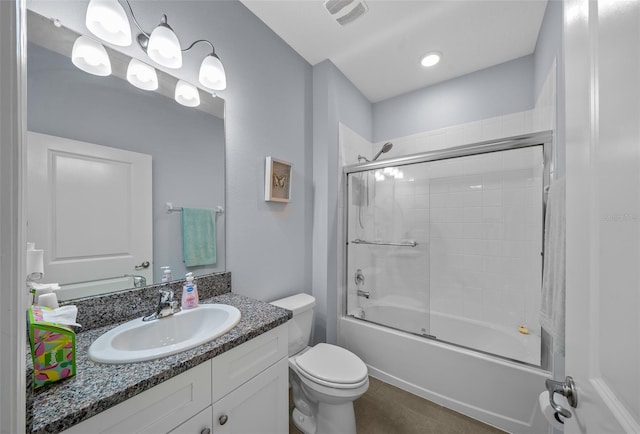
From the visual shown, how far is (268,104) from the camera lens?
1.69m

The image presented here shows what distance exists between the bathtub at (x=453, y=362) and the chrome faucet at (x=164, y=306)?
141 cm

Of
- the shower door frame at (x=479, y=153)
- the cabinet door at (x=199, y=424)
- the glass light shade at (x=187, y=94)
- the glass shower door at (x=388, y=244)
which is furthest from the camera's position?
the glass shower door at (x=388, y=244)

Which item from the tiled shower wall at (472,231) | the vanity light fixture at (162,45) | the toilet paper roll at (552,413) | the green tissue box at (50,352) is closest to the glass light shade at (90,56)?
the vanity light fixture at (162,45)

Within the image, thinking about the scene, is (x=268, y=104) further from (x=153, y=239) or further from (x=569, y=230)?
(x=569, y=230)

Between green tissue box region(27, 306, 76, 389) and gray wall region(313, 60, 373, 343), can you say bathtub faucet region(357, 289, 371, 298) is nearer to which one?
gray wall region(313, 60, 373, 343)

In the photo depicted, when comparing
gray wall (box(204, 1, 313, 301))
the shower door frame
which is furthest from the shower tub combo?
gray wall (box(204, 1, 313, 301))

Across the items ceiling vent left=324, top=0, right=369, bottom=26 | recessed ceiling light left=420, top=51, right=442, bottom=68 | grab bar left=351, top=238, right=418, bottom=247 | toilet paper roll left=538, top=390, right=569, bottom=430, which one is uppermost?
ceiling vent left=324, top=0, right=369, bottom=26

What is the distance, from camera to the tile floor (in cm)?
142

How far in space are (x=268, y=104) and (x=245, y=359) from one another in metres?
1.56

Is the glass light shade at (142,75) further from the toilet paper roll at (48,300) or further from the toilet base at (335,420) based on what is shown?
the toilet base at (335,420)

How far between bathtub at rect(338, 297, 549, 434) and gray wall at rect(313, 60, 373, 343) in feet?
0.70

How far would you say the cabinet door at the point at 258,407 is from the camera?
86 cm

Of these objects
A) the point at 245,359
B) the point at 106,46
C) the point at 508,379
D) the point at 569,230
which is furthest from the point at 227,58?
the point at 508,379

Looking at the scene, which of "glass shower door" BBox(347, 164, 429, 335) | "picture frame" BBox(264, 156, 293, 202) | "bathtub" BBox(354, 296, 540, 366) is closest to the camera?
"picture frame" BBox(264, 156, 293, 202)
